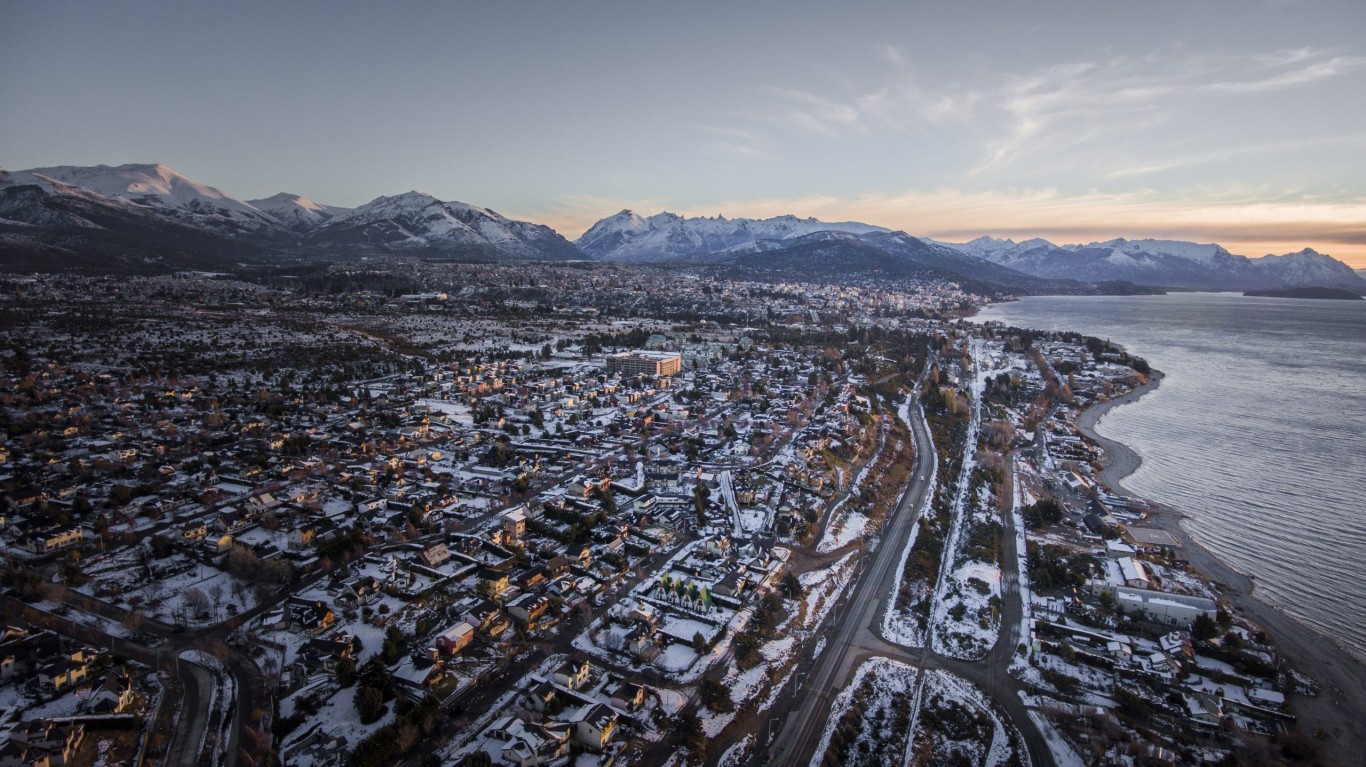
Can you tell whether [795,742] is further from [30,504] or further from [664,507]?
[30,504]

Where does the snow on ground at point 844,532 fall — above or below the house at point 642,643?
below

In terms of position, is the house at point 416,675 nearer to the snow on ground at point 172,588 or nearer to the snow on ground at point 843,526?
the snow on ground at point 172,588

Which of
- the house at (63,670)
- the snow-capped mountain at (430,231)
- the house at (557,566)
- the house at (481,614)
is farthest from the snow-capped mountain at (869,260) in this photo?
the house at (63,670)

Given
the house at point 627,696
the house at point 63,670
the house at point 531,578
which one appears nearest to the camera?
the house at point 63,670

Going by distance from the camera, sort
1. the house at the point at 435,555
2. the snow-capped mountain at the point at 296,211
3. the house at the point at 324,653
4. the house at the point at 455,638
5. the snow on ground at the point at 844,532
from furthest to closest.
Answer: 1. the snow-capped mountain at the point at 296,211
2. the snow on ground at the point at 844,532
3. the house at the point at 435,555
4. the house at the point at 455,638
5. the house at the point at 324,653

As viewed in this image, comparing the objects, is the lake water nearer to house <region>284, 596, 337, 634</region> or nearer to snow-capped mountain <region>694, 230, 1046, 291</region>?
house <region>284, 596, 337, 634</region>

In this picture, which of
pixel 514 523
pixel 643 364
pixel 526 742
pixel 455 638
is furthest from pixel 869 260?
pixel 526 742

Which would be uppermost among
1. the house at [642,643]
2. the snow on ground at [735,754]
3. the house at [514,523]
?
the house at [514,523]

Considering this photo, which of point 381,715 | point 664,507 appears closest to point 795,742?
point 381,715
